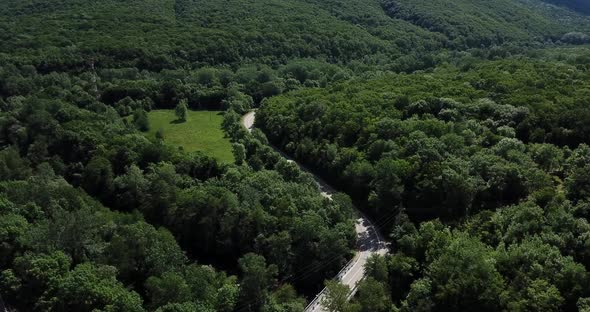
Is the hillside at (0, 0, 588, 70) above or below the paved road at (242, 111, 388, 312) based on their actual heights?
below

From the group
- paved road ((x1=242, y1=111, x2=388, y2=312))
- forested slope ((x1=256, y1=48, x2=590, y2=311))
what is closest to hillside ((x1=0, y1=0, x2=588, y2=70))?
forested slope ((x1=256, y1=48, x2=590, y2=311))

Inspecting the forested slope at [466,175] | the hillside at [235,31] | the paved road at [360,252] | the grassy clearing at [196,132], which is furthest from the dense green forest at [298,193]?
the hillside at [235,31]

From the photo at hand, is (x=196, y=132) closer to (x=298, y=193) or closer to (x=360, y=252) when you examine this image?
(x=298, y=193)

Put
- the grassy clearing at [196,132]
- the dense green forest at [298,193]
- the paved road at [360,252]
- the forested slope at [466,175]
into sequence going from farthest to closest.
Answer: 1. the grassy clearing at [196,132]
2. the paved road at [360,252]
3. the dense green forest at [298,193]
4. the forested slope at [466,175]

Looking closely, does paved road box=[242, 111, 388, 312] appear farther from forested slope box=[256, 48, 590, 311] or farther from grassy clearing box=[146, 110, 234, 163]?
grassy clearing box=[146, 110, 234, 163]

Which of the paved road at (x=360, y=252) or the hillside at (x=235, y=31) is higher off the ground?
the paved road at (x=360, y=252)

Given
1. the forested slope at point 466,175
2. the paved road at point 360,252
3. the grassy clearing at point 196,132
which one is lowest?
the grassy clearing at point 196,132

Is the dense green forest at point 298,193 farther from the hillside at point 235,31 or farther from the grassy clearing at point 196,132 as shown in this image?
the hillside at point 235,31

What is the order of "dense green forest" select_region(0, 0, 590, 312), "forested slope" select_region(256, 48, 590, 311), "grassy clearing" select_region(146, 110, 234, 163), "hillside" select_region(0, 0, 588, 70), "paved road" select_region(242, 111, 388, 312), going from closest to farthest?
"forested slope" select_region(256, 48, 590, 311) → "dense green forest" select_region(0, 0, 590, 312) → "paved road" select_region(242, 111, 388, 312) → "grassy clearing" select_region(146, 110, 234, 163) → "hillside" select_region(0, 0, 588, 70)
